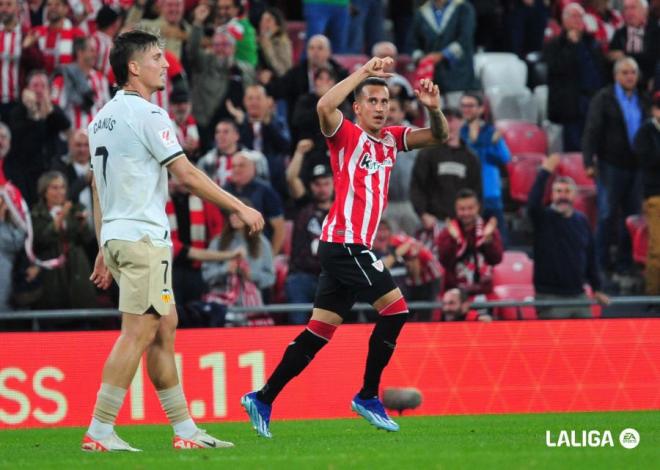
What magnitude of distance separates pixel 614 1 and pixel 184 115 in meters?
8.21

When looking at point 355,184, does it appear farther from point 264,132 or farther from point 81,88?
point 81,88

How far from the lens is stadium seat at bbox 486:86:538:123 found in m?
19.6

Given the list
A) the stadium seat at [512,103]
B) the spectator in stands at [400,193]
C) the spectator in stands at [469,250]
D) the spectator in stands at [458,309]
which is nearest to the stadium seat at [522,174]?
the stadium seat at [512,103]

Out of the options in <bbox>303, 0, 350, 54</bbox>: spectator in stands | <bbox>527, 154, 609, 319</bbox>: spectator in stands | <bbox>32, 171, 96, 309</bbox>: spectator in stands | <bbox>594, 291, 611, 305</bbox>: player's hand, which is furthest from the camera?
<bbox>303, 0, 350, 54</bbox>: spectator in stands

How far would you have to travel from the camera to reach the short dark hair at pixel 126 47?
8.34m

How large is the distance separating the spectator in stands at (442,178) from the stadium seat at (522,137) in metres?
3.07

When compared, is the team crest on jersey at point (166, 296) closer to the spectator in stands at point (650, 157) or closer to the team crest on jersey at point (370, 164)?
the team crest on jersey at point (370, 164)

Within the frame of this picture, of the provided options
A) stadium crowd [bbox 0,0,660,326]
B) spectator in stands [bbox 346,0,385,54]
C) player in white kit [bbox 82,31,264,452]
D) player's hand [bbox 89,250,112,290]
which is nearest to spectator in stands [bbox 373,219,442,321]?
stadium crowd [bbox 0,0,660,326]

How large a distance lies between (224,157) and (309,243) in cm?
163

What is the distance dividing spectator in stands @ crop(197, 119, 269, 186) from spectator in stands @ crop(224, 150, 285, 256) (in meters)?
0.21

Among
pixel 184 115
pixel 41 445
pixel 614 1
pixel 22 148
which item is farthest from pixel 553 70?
pixel 41 445

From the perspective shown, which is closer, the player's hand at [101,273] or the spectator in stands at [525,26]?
the player's hand at [101,273]

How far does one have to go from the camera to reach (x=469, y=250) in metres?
14.9

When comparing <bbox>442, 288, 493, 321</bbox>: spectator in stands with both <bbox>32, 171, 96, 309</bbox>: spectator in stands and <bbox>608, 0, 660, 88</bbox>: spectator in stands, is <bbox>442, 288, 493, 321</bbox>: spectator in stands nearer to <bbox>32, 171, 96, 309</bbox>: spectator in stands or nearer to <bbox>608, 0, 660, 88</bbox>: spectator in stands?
<bbox>32, 171, 96, 309</bbox>: spectator in stands
